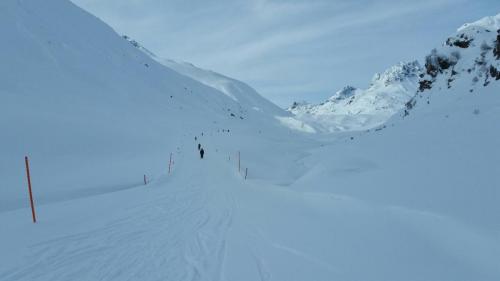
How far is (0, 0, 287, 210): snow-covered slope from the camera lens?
22.8 m

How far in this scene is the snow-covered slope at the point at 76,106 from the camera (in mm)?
22750

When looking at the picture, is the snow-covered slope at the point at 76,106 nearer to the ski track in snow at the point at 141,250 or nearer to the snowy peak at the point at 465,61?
the ski track in snow at the point at 141,250

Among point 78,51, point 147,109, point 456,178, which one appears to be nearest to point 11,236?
point 456,178

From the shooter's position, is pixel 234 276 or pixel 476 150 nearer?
pixel 234 276

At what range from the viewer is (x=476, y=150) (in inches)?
495

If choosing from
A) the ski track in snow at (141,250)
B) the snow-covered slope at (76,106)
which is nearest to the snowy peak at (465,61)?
the ski track in snow at (141,250)

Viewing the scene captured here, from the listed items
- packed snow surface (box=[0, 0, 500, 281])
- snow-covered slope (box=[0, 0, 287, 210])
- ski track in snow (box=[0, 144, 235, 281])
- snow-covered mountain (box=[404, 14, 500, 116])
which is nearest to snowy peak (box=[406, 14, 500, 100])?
snow-covered mountain (box=[404, 14, 500, 116])

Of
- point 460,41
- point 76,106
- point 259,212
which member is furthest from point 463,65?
point 76,106

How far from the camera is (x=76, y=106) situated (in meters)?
45.7

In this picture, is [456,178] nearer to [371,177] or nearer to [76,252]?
[371,177]

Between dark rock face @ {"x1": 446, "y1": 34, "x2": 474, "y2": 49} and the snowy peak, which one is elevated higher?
dark rock face @ {"x1": 446, "y1": 34, "x2": 474, "y2": 49}

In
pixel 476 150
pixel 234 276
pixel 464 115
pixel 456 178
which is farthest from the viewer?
pixel 464 115

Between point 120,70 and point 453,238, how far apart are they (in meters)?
91.3

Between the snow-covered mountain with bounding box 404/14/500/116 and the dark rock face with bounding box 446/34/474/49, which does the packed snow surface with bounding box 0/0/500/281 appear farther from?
the dark rock face with bounding box 446/34/474/49
